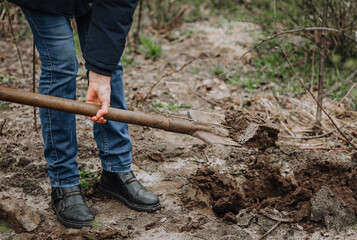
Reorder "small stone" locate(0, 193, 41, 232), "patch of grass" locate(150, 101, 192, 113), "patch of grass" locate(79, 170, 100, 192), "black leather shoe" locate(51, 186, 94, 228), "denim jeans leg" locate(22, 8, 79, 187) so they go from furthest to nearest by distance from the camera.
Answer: "patch of grass" locate(150, 101, 192, 113) → "patch of grass" locate(79, 170, 100, 192) → "black leather shoe" locate(51, 186, 94, 228) → "small stone" locate(0, 193, 41, 232) → "denim jeans leg" locate(22, 8, 79, 187)

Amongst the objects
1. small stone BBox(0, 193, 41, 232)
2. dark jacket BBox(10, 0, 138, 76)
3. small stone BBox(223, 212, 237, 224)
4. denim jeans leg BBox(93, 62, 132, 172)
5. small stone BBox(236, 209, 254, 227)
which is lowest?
small stone BBox(236, 209, 254, 227)

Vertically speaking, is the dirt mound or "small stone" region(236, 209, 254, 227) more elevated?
the dirt mound

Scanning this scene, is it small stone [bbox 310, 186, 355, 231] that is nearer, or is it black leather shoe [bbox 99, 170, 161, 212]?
small stone [bbox 310, 186, 355, 231]

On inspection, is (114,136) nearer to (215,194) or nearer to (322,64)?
(215,194)

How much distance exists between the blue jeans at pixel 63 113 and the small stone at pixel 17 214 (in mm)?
226

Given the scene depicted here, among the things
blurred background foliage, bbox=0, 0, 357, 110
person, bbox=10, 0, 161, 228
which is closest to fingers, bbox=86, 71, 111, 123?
person, bbox=10, 0, 161, 228

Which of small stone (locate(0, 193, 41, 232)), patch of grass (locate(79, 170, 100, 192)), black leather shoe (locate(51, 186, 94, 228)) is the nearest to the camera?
small stone (locate(0, 193, 41, 232))

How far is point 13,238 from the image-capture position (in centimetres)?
199

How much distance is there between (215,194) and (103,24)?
50.9 inches

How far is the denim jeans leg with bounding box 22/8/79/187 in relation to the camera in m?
1.95

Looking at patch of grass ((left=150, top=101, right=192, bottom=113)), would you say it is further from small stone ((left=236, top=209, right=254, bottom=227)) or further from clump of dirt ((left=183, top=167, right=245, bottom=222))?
small stone ((left=236, top=209, right=254, bottom=227))

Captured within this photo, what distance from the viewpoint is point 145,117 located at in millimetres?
2143

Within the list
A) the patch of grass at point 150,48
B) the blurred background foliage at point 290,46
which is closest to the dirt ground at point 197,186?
the blurred background foliage at point 290,46

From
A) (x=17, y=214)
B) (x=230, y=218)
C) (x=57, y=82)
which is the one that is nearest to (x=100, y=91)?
(x=57, y=82)
